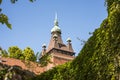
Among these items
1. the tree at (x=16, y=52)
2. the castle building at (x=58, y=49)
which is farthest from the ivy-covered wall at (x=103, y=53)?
the castle building at (x=58, y=49)

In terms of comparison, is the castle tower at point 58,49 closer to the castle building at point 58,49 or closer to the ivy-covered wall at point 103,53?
the castle building at point 58,49

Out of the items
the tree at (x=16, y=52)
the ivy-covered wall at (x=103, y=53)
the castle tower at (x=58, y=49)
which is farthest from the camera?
the castle tower at (x=58, y=49)

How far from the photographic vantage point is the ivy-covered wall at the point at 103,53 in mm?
8727

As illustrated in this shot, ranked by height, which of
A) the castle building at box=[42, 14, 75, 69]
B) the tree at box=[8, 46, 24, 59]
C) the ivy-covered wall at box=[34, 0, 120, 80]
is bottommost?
the ivy-covered wall at box=[34, 0, 120, 80]

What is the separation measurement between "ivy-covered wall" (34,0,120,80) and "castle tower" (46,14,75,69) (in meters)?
48.3

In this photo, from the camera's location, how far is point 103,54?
364 inches

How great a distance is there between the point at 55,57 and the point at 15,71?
43.9m

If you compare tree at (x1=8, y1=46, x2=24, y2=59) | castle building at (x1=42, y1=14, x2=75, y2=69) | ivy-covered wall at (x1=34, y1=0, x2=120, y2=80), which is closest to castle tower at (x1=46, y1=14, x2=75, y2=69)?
castle building at (x1=42, y1=14, x2=75, y2=69)

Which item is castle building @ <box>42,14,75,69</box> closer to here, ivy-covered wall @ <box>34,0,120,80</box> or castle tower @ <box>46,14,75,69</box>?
castle tower @ <box>46,14,75,69</box>

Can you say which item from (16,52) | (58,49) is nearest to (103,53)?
(16,52)

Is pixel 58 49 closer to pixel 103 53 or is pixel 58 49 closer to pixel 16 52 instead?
pixel 16 52

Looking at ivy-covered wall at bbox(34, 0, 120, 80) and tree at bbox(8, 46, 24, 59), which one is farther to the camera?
tree at bbox(8, 46, 24, 59)

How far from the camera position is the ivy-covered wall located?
344 inches

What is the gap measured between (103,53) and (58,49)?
5298 cm
